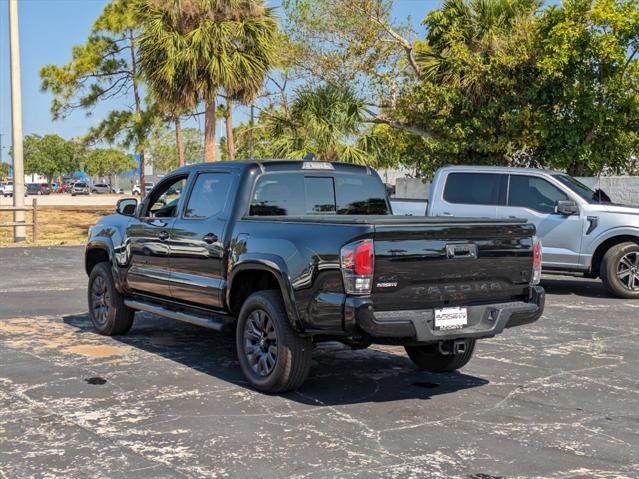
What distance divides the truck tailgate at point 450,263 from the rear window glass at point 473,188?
6403mm

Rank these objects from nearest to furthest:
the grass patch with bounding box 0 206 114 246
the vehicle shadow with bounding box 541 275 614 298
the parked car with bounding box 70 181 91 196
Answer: the vehicle shadow with bounding box 541 275 614 298 < the grass patch with bounding box 0 206 114 246 < the parked car with bounding box 70 181 91 196

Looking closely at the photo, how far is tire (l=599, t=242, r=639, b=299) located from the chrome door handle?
713cm

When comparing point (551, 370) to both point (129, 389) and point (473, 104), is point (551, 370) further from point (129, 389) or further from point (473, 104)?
point (473, 104)

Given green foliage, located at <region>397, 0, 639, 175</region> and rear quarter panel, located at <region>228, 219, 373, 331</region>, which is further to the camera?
green foliage, located at <region>397, 0, 639, 175</region>

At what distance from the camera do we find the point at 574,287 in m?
13.9

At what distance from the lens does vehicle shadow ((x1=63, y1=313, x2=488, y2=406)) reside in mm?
6627

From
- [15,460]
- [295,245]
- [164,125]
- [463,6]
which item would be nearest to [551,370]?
[295,245]

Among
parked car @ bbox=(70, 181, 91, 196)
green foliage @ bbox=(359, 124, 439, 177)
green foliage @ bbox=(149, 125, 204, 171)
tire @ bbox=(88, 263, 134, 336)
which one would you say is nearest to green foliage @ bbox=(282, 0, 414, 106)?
green foliage @ bbox=(359, 124, 439, 177)

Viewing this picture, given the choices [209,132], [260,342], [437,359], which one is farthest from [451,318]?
[209,132]

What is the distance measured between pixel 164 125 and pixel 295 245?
33.1 metres

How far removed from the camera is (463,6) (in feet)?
67.9

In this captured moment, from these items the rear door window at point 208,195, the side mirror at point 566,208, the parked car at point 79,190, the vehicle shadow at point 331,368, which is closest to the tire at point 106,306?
the vehicle shadow at point 331,368

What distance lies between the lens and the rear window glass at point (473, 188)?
1288cm

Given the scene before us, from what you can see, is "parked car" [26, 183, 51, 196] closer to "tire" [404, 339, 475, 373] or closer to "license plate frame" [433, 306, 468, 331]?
"tire" [404, 339, 475, 373]
